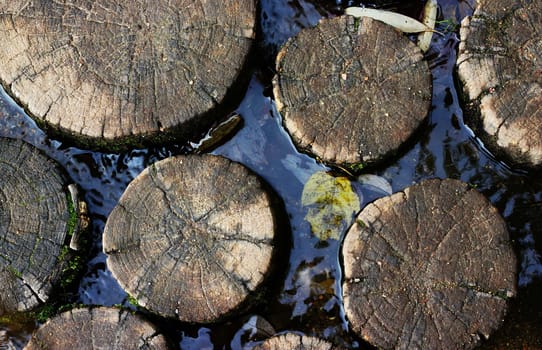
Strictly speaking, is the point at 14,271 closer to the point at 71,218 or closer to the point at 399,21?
the point at 71,218

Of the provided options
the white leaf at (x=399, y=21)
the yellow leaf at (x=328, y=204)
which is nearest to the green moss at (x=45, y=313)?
the yellow leaf at (x=328, y=204)

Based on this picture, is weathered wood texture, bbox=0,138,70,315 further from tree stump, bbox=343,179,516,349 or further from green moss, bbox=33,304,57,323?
tree stump, bbox=343,179,516,349

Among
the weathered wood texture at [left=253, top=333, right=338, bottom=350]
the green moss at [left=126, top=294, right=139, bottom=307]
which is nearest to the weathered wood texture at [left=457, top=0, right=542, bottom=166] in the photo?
the weathered wood texture at [left=253, top=333, right=338, bottom=350]

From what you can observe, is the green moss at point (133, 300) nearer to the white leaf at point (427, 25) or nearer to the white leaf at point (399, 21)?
the white leaf at point (399, 21)

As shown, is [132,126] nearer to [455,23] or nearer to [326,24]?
[326,24]

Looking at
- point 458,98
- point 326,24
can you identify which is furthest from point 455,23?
point 326,24

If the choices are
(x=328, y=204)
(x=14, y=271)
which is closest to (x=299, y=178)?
(x=328, y=204)
